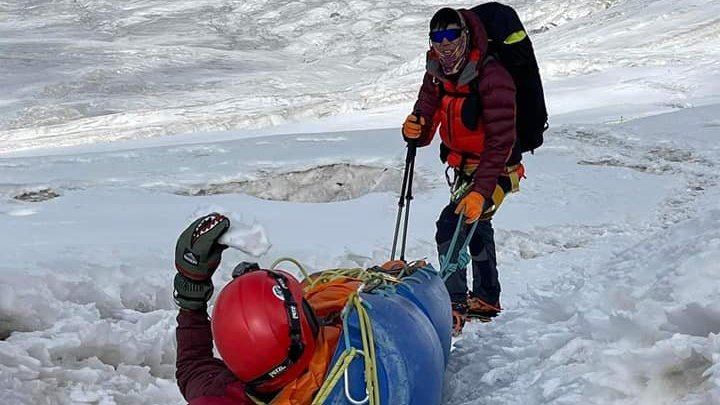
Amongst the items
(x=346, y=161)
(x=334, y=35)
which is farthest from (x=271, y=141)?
(x=334, y=35)

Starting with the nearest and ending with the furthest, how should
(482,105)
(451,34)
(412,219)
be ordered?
(451,34) < (482,105) < (412,219)

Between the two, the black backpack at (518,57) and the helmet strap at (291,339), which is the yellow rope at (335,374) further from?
the black backpack at (518,57)

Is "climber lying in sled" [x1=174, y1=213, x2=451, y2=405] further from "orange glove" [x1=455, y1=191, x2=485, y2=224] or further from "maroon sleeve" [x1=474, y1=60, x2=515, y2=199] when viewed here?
"maroon sleeve" [x1=474, y1=60, x2=515, y2=199]

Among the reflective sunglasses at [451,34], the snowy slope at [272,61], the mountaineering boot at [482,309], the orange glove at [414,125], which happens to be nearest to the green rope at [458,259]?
the mountaineering boot at [482,309]

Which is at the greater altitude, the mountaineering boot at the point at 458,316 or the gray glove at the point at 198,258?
the gray glove at the point at 198,258

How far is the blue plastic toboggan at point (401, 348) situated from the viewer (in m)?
2.29

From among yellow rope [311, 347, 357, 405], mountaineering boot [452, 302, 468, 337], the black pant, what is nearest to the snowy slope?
the black pant

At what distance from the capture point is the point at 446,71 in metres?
3.81

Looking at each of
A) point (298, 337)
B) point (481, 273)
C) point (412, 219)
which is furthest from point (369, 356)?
point (412, 219)

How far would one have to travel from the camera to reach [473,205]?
371 centimetres

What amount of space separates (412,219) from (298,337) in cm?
443

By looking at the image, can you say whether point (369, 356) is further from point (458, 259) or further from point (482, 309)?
point (482, 309)

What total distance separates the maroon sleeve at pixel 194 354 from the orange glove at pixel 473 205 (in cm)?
149

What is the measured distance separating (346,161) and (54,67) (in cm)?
1934
